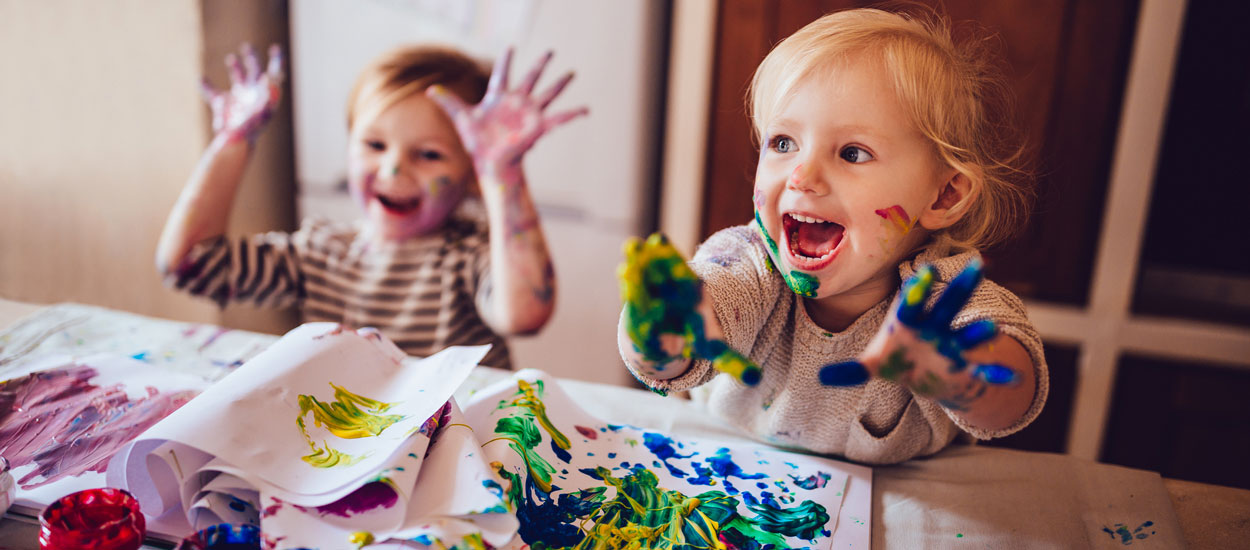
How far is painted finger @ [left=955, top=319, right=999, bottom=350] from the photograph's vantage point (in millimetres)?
528

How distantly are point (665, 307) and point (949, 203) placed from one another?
32 cm

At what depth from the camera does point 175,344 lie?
962 mm

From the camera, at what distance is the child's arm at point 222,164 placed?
1227mm

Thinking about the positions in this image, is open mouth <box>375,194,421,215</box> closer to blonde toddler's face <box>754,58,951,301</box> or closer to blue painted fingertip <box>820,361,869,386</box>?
blonde toddler's face <box>754,58,951,301</box>

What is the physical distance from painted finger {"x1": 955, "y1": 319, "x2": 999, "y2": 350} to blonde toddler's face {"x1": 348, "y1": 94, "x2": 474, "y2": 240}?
842 millimetres

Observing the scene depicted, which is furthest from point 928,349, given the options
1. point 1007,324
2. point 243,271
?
point 243,271

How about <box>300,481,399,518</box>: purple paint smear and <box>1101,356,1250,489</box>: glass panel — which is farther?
<box>1101,356,1250,489</box>: glass panel

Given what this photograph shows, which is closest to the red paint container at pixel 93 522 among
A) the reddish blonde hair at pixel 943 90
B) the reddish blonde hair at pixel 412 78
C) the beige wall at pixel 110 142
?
the reddish blonde hair at pixel 943 90

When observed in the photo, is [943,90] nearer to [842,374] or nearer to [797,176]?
[797,176]

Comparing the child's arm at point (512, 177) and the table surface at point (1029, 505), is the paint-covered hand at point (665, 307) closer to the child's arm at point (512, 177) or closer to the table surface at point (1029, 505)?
the table surface at point (1029, 505)

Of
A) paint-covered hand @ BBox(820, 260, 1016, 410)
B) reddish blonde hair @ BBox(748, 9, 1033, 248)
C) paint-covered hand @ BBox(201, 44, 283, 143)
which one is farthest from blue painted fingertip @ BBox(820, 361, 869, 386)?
paint-covered hand @ BBox(201, 44, 283, 143)

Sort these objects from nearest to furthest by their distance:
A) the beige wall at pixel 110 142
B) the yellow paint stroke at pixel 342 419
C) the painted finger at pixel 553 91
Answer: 1. the yellow paint stroke at pixel 342 419
2. the painted finger at pixel 553 91
3. the beige wall at pixel 110 142

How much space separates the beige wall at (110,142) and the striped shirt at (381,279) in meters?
0.56

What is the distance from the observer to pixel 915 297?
52 cm
